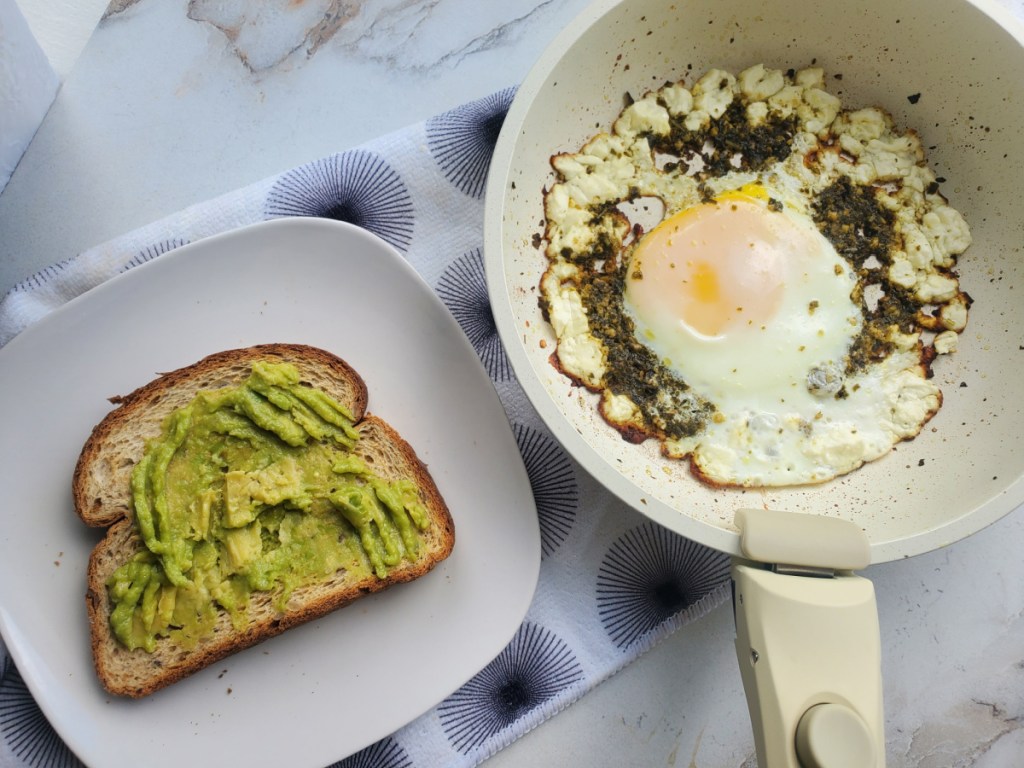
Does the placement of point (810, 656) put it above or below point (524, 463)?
above

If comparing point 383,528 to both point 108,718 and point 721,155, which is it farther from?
point 721,155

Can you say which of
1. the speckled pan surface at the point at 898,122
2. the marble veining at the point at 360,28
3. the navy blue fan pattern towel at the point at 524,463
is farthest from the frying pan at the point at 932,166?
the marble veining at the point at 360,28

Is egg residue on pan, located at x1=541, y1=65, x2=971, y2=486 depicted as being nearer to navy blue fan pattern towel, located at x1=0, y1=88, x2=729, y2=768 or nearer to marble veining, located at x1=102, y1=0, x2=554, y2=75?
navy blue fan pattern towel, located at x1=0, y1=88, x2=729, y2=768

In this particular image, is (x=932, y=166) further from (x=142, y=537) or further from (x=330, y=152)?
(x=142, y=537)

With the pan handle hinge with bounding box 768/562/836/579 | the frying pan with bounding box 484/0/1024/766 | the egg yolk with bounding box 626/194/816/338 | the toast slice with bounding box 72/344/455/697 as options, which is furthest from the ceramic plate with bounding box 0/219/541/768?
the pan handle hinge with bounding box 768/562/836/579

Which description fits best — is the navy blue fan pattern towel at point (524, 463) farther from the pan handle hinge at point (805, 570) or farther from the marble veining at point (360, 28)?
the pan handle hinge at point (805, 570)

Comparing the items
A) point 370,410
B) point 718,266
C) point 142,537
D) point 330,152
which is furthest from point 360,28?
point 142,537

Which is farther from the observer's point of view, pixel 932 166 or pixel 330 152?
pixel 330 152
